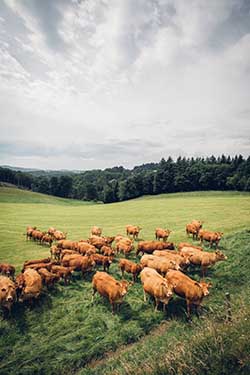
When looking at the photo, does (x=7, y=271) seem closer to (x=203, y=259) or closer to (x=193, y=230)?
(x=203, y=259)

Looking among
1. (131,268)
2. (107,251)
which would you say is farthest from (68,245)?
(131,268)

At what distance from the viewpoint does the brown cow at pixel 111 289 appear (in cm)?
1041

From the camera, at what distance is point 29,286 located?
1059 cm

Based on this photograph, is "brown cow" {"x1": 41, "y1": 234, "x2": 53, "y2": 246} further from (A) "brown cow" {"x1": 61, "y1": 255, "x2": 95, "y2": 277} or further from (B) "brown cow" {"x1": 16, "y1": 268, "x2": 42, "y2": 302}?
(B) "brown cow" {"x1": 16, "y1": 268, "x2": 42, "y2": 302}

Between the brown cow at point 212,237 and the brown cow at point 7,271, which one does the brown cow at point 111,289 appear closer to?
the brown cow at point 7,271

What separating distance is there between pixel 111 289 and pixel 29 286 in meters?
3.46

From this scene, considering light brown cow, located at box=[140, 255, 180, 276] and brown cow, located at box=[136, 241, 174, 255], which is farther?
brown cow, located at box=[136, 241, 174, 255]

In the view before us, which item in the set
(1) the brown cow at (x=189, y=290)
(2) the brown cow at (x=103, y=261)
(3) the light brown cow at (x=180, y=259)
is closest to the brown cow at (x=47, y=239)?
→ (2) the brown cow at (x=103, y=261)

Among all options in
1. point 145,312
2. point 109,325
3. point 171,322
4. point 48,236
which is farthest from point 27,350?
point 48,236

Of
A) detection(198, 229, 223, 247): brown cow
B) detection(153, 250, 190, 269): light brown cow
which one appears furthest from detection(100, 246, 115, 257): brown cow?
detection(198, 229, 223, 247): brown cow

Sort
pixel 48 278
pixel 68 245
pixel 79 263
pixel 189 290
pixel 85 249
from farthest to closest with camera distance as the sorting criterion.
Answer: pixel 68 245 → pixel 85 249 → pixel 79 263 → pixel 48 278 → pixel 189 290

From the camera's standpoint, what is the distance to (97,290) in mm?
11195

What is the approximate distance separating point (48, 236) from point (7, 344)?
13.1m

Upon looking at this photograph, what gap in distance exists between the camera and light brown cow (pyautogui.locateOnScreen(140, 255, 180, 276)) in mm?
12805
